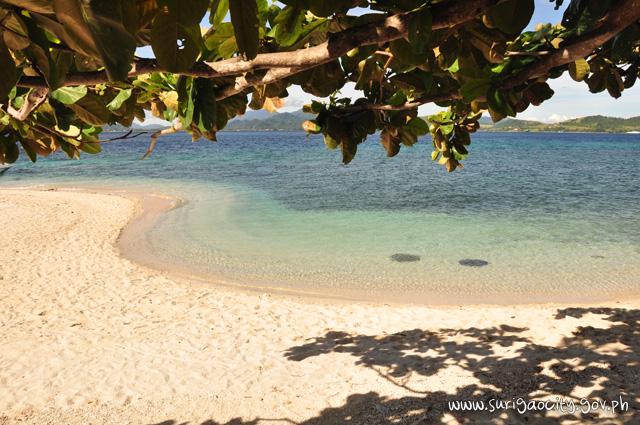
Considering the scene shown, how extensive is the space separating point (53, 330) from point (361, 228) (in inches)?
463

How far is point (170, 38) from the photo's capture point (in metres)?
0.92

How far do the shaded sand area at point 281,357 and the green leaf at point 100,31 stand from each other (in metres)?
5.39

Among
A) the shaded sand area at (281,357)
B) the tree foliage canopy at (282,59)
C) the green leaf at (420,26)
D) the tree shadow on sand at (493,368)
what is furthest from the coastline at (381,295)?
the green leaf at (420,26)

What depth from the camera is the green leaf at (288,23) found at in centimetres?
154

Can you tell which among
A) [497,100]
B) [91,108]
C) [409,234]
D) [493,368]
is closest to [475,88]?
[497,100]

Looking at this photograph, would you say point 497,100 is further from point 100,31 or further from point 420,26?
point 100,31

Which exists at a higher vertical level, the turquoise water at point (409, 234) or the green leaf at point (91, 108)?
the green leaf at point (91, 108)

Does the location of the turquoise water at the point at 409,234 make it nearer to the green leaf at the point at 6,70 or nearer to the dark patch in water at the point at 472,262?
the dark patch in water at the point at 472,262

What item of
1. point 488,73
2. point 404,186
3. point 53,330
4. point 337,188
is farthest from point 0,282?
point 404,186

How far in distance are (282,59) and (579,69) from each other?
153cm

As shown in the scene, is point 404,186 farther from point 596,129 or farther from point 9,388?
point 596,129

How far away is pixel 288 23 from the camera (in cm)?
155

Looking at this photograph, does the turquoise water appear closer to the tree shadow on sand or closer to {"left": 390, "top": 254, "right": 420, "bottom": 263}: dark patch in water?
{"left": 390, "top": 254, "right": 420, "bottom": 263}: dark patch in water

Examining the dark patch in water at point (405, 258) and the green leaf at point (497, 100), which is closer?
the green leaf at point (497, 100)
